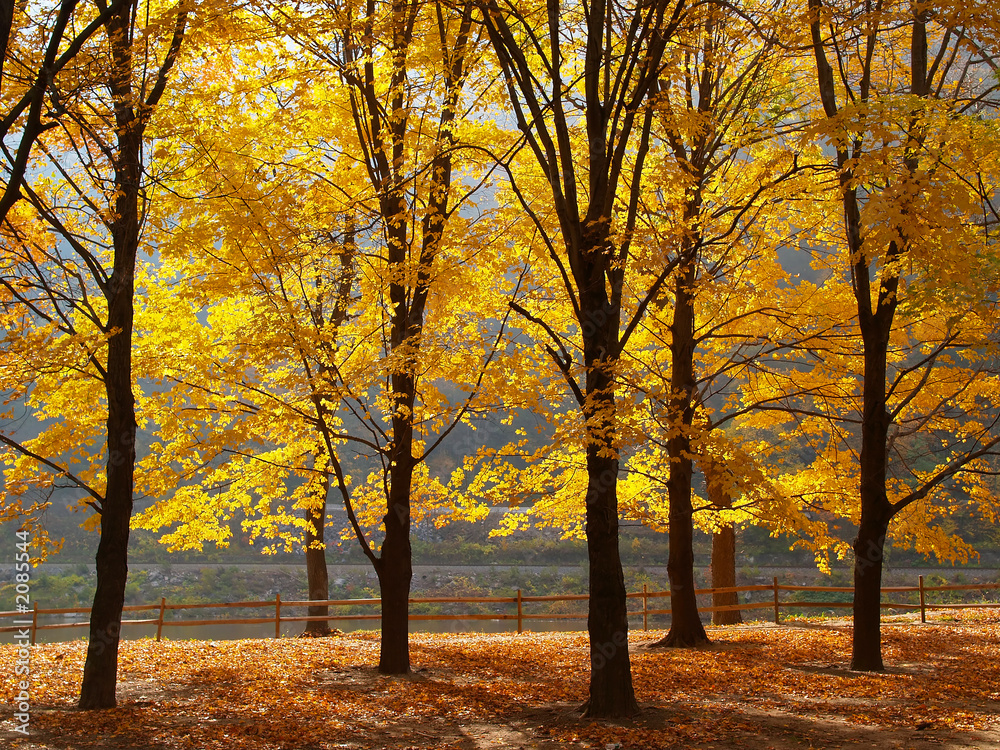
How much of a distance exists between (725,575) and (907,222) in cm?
1028

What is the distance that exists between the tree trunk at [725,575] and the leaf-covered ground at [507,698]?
3.30 m

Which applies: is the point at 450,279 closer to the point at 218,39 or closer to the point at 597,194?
the point at 597,194

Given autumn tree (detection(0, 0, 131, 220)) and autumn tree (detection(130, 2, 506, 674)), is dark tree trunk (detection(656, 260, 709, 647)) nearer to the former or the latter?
autumn tree (detection(130, 2, 506, 674))

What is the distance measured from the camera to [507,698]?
680 cm

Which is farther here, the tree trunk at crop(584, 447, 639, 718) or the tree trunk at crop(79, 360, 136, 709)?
the tree trunk at crop(79, 360, 136, 709)

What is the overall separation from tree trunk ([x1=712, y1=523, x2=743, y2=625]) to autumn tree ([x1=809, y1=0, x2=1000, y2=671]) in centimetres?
365

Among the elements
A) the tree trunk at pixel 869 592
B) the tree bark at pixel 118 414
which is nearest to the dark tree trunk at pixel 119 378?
the tree bark at pixel 118 414

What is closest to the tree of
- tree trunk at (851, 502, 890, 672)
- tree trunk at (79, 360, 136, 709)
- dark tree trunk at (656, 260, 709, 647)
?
tree trunk at (851, 502, 890, 672)

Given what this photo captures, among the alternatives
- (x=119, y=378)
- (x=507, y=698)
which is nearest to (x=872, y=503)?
(x=507, y=698)

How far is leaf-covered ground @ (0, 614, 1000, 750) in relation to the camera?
519 centimetres

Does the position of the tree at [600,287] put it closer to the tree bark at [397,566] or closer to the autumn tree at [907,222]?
the autumn tree at [907,222]

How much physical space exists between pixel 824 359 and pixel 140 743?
9.61m

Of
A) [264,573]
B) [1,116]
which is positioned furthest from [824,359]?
[264,573]

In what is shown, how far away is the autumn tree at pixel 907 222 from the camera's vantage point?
17.2 feet
